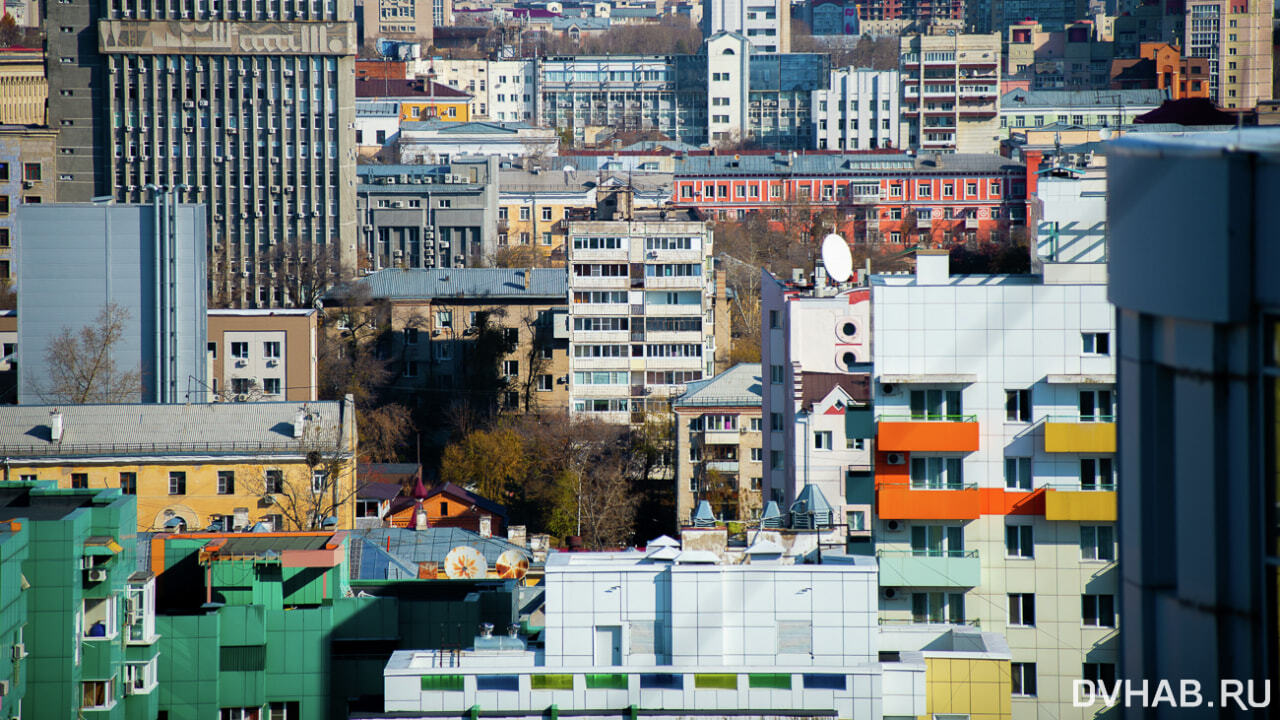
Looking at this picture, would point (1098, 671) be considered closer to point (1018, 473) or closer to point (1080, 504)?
point (1080, 504)

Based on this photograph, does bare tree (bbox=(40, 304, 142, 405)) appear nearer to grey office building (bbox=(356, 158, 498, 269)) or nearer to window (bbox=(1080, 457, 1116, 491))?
grey office building (bbox=(356, 158, 498, 269))

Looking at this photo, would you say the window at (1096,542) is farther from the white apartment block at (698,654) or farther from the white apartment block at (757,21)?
the white apartment block at (757,21)

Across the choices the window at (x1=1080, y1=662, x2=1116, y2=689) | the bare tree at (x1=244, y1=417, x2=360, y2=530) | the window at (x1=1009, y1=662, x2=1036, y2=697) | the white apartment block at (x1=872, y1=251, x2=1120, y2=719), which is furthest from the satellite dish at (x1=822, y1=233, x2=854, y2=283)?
the bare tree at (x1=244, y1=417, x2=360, y2=530)

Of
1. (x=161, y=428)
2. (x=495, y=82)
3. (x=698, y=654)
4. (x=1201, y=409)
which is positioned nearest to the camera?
(x=1201, y=409)

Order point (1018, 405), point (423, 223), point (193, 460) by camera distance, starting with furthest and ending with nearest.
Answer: point (423, 223) < point (193, 460) < point (1018, 405)

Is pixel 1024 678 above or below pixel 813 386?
below

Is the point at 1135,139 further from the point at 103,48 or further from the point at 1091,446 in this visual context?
the point at 103,48

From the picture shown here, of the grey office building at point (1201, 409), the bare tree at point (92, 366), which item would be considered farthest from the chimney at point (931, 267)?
the bare tree at point (92, 366)

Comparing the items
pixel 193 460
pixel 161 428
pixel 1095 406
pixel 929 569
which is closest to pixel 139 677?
pixel 929 569
